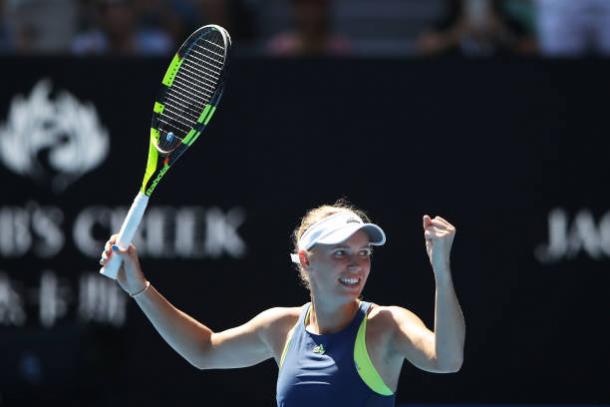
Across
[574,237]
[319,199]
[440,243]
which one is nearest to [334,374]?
[440,243]

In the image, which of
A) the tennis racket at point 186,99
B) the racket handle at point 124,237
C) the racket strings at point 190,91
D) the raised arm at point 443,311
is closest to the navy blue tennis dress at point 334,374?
the raised arm at point 443,311

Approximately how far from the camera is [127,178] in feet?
25.0

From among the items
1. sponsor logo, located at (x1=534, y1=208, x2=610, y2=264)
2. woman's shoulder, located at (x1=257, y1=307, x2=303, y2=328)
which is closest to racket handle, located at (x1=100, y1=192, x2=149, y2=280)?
woman's shoulder, located at (x1=257, y1=307, x2=303, y2=328)

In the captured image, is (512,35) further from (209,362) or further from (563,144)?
(209,362)

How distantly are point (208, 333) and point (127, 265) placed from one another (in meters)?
0.41

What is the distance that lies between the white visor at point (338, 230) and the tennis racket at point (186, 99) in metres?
0.64

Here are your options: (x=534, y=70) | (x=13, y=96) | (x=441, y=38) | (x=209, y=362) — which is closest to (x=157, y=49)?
(x=13, y=96)

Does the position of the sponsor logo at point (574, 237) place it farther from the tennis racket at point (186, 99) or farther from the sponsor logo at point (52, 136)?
the tennis racket at point (186, 99)

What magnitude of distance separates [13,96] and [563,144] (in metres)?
3.44

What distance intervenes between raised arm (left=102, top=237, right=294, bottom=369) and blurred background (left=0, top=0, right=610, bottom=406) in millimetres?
3171

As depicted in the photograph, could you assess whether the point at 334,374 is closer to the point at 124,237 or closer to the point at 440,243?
the point at 440,243

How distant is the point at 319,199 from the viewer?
759 cm

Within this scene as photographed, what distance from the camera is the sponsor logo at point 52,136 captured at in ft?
25.1

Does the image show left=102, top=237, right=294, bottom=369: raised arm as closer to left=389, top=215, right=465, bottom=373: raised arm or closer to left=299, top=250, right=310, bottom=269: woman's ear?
left=299, top=250, right=310, bottom=269: woman's ear
